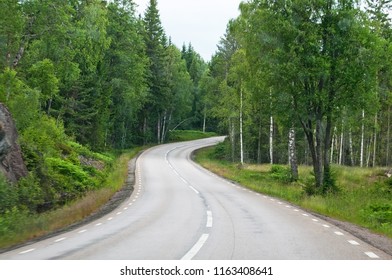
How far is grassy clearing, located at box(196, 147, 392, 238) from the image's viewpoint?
14859mm

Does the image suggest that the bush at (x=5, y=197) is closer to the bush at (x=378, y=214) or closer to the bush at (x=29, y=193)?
the bush at (x=29, y=193)

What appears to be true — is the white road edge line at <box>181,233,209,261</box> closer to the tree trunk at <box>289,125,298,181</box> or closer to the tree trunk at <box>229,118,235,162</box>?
the tree trunk at <box>289,125,298,181</box>

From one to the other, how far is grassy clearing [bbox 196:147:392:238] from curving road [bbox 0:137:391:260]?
1312 millimetres

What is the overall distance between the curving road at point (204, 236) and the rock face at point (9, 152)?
176 inches

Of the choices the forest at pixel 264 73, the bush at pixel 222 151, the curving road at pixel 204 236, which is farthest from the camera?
the bush at pixel 222 151

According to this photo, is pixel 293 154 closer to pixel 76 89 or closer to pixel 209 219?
pixel 209 219

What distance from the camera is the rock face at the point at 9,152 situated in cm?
1709

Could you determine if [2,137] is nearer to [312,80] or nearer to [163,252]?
[163,252]

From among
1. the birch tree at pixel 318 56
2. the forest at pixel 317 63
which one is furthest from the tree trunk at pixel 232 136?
the birch tree at pixel 318 56

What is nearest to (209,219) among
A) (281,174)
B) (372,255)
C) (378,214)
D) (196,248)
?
(196,248)

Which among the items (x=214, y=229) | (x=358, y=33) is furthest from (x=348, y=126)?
(x=214, y=229)

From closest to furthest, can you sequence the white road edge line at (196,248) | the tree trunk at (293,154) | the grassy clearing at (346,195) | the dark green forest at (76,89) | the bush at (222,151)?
1. the white road edge line at (196,248)
2. the grassy clearing at (346,195)
3. the dark green forest at (76,89)
4. the tree trunk at (293,154)
5. the bush at (222,151)

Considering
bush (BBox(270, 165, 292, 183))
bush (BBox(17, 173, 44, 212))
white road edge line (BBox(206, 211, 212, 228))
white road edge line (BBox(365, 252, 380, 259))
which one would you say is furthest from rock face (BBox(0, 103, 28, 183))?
bush (BBox(270, 165, 292, 183))

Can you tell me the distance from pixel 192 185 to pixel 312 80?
34.4ft
